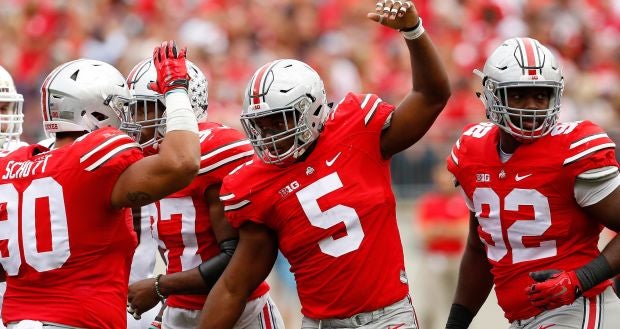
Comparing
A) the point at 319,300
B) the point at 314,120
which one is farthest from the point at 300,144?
the point at 319,300

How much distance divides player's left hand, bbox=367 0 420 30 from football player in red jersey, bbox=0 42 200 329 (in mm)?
840

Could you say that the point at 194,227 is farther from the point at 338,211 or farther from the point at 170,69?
the point at 170,69

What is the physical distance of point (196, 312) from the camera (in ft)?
18.8

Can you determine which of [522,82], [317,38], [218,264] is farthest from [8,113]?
[317,38]

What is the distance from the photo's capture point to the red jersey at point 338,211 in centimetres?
504

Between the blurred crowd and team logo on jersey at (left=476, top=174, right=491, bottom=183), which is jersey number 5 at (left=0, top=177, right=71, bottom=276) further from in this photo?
the blurred crowd

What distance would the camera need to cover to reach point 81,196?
15.5ft

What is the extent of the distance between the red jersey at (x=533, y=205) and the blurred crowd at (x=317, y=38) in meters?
6.29

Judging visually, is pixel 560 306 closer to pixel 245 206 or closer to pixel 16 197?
pixel 245 206

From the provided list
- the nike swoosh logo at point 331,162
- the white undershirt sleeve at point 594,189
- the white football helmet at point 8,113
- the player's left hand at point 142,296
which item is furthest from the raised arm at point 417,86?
the white football helmet at point 8,113

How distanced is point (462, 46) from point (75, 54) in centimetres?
401

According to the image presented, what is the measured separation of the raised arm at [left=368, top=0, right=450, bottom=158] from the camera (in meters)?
4.95

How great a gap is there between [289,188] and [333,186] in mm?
192

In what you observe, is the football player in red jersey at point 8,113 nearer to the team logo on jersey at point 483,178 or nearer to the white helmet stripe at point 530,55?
the team logo on jersey at point 483,178
